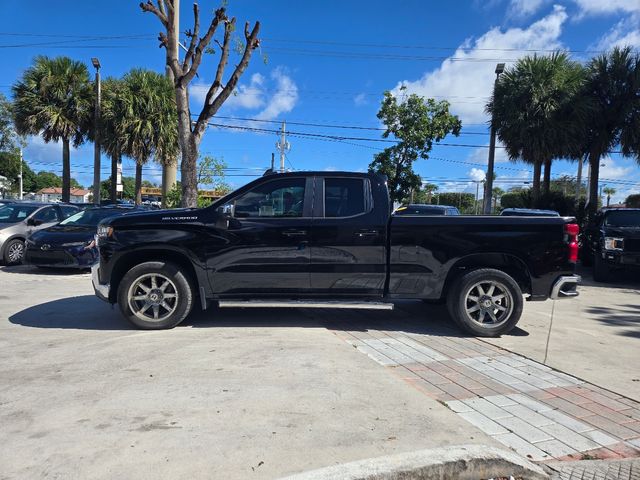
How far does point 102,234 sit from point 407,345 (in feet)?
12.7

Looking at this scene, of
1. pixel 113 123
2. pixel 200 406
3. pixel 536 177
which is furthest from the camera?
pixel 113 123

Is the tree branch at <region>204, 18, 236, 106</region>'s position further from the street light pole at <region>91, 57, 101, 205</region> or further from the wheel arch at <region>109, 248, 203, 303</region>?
the street light pole at <region>91, 57, 101, 205</region>

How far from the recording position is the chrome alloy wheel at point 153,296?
6027mm

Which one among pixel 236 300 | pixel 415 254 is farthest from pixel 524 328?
pixel 236 300

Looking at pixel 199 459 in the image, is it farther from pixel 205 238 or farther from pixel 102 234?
pixel 102 234

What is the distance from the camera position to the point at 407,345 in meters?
5.68

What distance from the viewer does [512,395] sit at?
4.24 m

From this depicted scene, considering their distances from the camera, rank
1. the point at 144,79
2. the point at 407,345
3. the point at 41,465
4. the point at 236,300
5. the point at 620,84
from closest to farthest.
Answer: the point at 41,465 → the point at 407,345 → the point at 236,300 → the point at 620,84 → the point at 144,79

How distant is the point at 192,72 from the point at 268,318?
8.60 meters

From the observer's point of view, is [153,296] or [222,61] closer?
[153,296]

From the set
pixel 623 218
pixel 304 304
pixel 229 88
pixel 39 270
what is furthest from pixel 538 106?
pixel 39 270

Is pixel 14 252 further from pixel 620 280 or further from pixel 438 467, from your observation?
pixel 620 280

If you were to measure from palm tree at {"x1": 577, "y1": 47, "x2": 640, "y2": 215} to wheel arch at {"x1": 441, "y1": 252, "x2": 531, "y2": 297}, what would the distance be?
13.3 metres

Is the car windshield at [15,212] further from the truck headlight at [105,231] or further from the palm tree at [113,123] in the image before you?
the palm tree at [113,123]
